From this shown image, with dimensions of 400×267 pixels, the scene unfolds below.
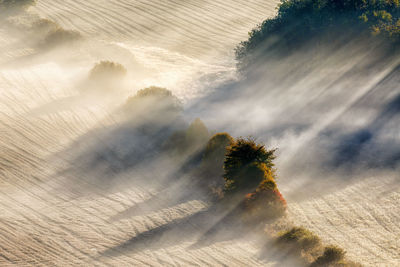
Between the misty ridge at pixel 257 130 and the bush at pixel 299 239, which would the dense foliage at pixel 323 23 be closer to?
the misty ridge at pixel 257 130

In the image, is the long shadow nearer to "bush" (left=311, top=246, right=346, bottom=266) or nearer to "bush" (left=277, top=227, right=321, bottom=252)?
"bush" (left=277, top=227, right=321, bottom=252)

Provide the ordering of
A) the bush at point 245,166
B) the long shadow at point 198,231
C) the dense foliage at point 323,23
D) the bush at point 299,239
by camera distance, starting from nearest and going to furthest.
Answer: the long shadow at point 198,231, the bush at point 299,239, the bush at point 245,166, the dense foliage at point 323,23

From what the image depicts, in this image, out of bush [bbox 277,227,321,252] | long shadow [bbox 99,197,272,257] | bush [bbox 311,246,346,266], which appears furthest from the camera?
bush [bbox 277,227,321,252]

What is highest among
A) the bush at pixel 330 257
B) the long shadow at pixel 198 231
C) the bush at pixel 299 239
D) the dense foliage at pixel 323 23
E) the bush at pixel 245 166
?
the dense foliage at pixel 323 23

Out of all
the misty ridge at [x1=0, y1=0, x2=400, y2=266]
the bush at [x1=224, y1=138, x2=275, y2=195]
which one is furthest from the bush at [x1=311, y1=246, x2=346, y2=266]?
the bush at [x1=224, y1=138, x2=275, y2=195]

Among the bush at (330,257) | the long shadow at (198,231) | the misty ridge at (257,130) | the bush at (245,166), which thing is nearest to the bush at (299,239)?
the misty ridge at (257,130)

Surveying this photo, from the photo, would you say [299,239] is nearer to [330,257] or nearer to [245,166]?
[330,257]
